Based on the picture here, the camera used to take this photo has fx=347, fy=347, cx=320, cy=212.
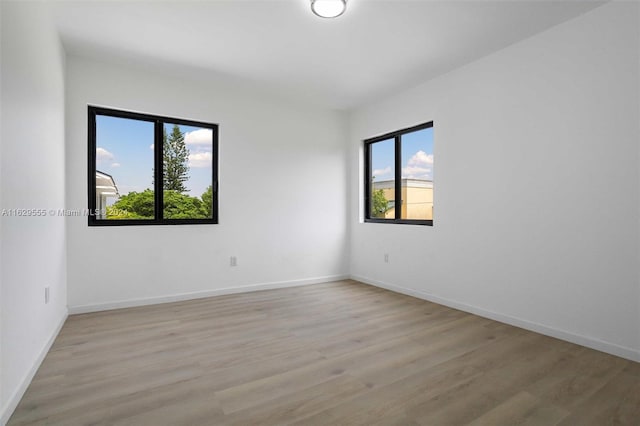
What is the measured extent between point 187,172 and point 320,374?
293cm

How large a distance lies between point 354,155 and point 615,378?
12.6ft

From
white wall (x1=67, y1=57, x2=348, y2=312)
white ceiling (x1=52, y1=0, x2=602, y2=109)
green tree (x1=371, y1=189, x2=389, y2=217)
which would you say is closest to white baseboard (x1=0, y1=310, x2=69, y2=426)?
white wall (x1=67, y1=57, x2=348, y2=312)

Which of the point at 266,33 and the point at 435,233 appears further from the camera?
the point at 435,233

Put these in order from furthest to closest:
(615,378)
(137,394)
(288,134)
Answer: (288,134), (615,378), (137,394)

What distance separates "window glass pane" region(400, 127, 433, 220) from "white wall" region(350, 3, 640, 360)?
0.69ft

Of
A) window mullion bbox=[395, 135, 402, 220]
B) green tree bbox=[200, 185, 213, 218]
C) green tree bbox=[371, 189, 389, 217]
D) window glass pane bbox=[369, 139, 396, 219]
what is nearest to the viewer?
green tree bbox=[200, 185, 213, 218]

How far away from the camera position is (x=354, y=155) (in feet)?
17.1

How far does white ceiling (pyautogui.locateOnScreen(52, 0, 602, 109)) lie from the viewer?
261 cm

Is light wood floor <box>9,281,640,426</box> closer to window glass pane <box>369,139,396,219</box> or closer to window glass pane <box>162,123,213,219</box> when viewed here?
window glass pane <box>162,123,213,219</box>

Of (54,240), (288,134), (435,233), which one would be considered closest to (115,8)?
(54,240)

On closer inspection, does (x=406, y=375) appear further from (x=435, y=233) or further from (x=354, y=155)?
(x=354, y=155)

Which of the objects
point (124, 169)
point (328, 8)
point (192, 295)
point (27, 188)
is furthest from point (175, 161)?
point (328, 8)

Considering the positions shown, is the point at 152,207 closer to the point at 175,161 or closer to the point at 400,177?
the point at 175,161

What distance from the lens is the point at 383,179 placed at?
4879mm
